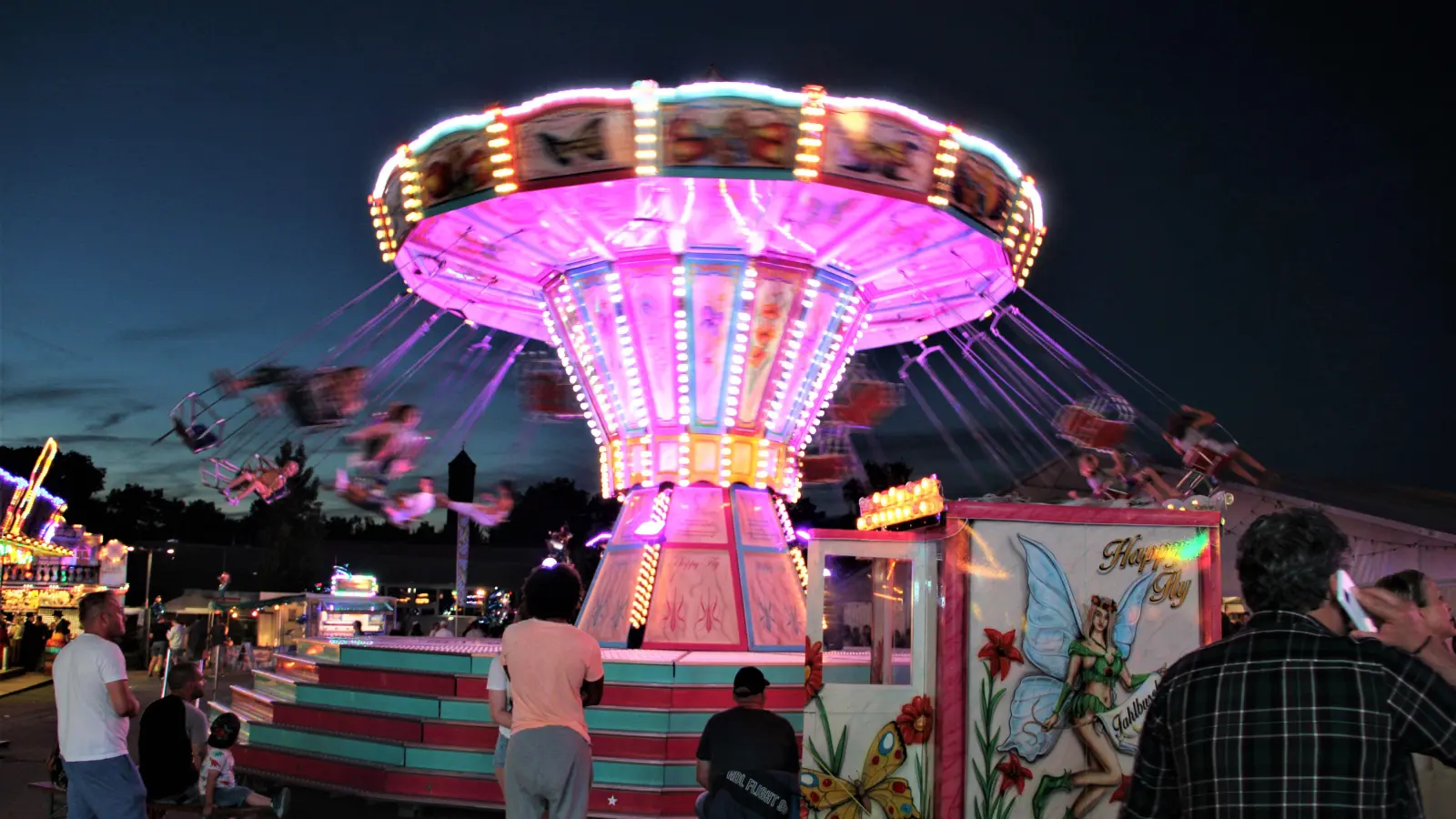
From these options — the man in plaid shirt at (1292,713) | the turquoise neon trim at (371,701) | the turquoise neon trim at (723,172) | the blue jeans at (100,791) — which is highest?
the turquoise neon trim at (723,172)

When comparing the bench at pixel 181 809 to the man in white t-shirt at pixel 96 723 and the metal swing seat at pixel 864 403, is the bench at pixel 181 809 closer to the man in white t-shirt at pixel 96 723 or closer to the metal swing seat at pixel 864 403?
the man in white t-shirt at pixel 96 723

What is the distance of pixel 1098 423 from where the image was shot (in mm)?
14664

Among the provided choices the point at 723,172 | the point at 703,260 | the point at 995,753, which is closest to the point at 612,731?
the point at 995,753

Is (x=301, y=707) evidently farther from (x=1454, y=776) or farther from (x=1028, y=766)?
(x=1454, y=776)

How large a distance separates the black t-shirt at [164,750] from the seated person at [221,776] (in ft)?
0.53

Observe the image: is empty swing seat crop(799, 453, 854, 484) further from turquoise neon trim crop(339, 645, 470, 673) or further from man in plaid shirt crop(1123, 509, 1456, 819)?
man in plaid shirt crop(1123, 509, 1456, 819)

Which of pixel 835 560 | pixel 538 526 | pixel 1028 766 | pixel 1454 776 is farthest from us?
pixel 538 526

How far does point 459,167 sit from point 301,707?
5.81 meters

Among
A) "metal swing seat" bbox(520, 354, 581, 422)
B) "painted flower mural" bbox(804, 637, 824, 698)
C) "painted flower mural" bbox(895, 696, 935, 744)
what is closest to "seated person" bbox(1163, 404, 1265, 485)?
"painted flower mural" bbox(895, 696, 935, 744)

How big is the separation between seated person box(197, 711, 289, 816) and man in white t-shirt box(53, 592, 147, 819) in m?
0.80

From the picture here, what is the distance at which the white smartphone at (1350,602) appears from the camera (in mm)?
4094

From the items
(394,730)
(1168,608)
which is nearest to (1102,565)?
(1168,608)

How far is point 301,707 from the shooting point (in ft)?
40.8

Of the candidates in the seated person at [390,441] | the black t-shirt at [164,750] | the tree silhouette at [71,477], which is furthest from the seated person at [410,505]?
the tree silhouette at [71,477]
